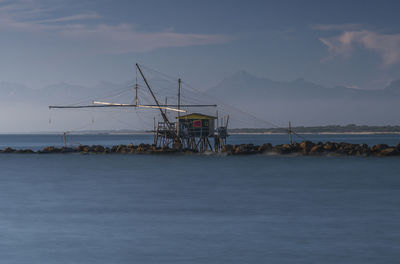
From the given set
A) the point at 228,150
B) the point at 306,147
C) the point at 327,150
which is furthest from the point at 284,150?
the point at 228,150

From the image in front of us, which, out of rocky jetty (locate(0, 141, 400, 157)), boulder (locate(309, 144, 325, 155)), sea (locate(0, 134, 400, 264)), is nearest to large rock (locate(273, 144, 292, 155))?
rocky jetty (locate(0, 141, 400, 157))

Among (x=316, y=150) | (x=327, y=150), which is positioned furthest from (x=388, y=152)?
(x=316, y=150)

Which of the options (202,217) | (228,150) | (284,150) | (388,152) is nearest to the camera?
(202,217)

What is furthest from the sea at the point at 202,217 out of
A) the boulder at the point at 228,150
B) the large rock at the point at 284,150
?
the boulder at the point at 228,150

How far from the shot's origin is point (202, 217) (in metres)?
25.9

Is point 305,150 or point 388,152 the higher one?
point 305,150

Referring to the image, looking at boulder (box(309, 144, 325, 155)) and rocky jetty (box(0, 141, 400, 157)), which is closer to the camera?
rocky jetty (box(0, 141, 400, 157))

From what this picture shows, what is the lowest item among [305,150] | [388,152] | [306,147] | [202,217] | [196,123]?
[202,217]

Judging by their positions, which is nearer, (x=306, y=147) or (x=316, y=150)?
(x=316, y=150)

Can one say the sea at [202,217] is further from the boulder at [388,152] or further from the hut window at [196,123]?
the hut window at [196,123]

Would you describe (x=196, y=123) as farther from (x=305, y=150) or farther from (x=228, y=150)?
(x=305, y=150)

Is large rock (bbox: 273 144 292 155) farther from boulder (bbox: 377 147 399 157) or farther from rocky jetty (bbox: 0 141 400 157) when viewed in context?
boulder (bbox: 377 147 399 157)

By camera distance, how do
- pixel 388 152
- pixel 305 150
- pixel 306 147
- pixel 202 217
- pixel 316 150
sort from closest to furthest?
pixel 202 217
pixel 388 152
pixel 316 150
pixel 305 150
pixel 306 147

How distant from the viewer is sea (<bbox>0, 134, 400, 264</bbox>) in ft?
59.4
